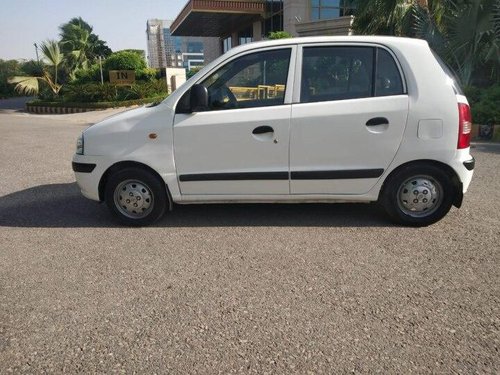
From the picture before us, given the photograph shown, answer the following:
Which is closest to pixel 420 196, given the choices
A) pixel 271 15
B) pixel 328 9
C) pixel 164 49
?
pixel 328 9

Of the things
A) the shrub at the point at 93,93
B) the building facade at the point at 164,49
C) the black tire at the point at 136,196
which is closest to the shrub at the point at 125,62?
the shrub at the point at 93,93

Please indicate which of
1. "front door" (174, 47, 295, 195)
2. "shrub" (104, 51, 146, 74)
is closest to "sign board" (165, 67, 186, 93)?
"shrub" (104, 51, 146, 74)

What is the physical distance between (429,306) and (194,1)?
24115 mm

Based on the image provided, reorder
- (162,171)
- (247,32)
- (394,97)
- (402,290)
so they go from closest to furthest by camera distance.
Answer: (402,290) → (394,97) → (162,171) → (247,32)

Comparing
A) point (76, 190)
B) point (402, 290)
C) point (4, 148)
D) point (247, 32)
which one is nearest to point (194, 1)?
point (247, 32)

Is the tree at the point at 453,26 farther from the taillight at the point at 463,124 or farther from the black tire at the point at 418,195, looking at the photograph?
the black tire at the point at 418,195

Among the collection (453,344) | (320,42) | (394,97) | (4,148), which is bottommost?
(453,344)

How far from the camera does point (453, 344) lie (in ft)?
7.64

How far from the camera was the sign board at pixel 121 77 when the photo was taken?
21.8m

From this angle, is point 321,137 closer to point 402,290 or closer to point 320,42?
point 320,42

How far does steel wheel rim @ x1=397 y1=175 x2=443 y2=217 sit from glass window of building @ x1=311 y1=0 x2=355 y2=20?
2138cm

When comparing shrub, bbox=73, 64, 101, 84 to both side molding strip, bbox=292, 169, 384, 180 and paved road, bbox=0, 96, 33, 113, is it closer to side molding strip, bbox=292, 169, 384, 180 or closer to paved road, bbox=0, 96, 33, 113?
paved road, bbox=0, 96, 33, 113

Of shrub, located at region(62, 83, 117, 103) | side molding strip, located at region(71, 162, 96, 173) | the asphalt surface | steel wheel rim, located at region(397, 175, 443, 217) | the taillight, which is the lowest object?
the asphalt surface

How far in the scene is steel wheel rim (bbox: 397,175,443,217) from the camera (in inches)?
156
